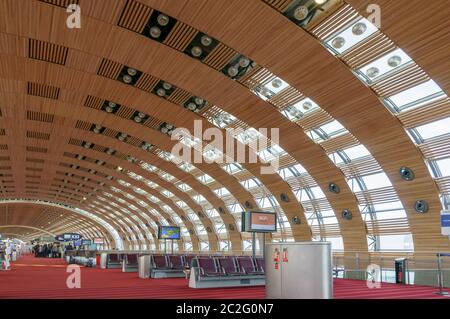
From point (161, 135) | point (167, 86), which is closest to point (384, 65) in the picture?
point (167, 86)

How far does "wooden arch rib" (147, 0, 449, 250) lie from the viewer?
12.6m

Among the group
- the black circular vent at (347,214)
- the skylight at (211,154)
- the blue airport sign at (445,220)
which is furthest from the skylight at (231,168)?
the blue airport sign at (445,220)

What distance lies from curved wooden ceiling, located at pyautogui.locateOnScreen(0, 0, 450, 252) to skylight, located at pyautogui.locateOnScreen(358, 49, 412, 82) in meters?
0.38

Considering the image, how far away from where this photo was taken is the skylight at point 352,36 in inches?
497

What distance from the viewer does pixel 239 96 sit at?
1705cm

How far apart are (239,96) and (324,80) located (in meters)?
3.77

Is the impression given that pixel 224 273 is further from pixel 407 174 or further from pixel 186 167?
pixel 186 167

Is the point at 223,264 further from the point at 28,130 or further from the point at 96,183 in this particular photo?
the point at 96,183

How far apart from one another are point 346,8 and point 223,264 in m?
8.22

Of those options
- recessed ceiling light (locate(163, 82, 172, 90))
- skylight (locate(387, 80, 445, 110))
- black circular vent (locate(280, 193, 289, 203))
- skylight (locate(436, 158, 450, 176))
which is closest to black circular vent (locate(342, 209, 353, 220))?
black circular vent (locate(280, 193, 289, 203))

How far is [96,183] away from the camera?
42.1 meters

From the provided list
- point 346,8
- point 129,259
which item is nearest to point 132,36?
point 346,8
